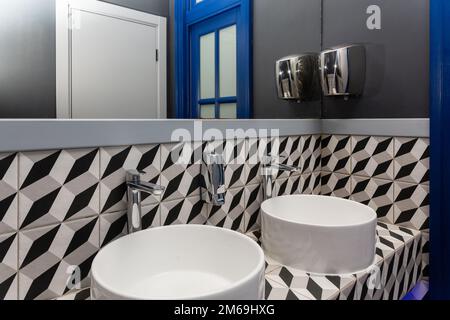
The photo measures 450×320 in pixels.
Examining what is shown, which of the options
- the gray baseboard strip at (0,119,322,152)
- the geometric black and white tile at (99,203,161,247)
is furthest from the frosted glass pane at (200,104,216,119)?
the geometric black and white tile at (99,203,161,247)

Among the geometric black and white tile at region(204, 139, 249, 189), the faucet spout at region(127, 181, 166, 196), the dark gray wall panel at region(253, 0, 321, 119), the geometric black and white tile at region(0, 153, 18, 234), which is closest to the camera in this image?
the geometric black and white tile at region(0, 153, 18, 234)

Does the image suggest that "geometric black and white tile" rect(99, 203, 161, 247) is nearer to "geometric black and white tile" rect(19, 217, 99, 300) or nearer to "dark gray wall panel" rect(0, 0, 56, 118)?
"geometric black and white tile" rect(19, 217, 99, 300)

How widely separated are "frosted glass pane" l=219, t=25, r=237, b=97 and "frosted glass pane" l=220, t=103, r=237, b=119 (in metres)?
0.04

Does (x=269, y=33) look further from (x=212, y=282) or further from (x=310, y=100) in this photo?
(x=212, y=282)

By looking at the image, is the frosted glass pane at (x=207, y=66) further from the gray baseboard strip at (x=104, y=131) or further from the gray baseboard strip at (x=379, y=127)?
the gray baseboard strip at (x=379, y=127)

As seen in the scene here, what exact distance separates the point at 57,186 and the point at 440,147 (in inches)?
50.2

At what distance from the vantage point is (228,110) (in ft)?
4.33

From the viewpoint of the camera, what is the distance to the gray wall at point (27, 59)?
79 centimetres

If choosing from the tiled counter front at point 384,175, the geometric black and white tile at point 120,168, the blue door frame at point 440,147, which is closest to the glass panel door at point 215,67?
the geometric black and white tile at point 120,168

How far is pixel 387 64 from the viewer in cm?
133

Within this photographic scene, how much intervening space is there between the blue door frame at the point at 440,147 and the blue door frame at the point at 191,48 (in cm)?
71

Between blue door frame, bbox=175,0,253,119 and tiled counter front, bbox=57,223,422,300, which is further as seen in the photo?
blue door frame, bbox=175,0,253,119

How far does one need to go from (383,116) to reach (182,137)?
914 millimetres

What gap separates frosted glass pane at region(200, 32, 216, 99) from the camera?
124 cm
